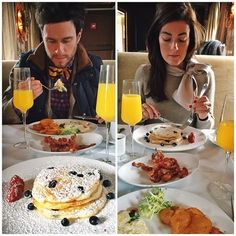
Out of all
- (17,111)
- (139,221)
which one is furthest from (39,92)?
(139,221)

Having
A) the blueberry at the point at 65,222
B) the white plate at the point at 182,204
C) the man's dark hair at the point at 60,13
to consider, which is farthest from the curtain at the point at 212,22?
the blueberry at the point at 65,222

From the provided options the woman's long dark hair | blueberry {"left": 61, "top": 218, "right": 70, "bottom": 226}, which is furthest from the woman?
blueberry {"left": 61, "top": 218, "right": 70, "bottom": 226}

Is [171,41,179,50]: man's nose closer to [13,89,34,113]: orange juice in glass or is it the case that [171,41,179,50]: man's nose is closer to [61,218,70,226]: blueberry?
[13,89,34,113]: orange juice in glass

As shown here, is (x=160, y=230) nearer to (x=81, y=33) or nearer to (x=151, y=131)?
(x=151, y=131)

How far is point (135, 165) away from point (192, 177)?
0.19 meters

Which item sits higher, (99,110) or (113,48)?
(113,48)

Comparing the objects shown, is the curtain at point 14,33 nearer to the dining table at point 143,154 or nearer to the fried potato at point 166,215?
the dining table at point 143,154

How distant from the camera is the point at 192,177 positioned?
3.65 feet

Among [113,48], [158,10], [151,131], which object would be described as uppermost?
[158,10]

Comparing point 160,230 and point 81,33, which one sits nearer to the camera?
point 160,230

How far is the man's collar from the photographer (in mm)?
1166

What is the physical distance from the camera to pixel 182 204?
1.06m

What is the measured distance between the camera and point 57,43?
3.83 feet

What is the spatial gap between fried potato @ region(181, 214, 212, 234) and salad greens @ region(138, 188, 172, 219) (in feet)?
0.28
